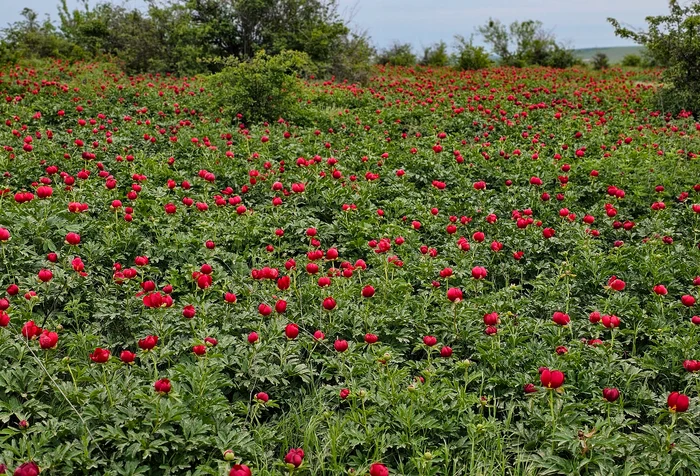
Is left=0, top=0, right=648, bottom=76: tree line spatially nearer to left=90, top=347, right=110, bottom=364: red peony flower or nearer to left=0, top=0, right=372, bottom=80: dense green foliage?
left=0, top=0, right=372, bottom=80: dense green foliage

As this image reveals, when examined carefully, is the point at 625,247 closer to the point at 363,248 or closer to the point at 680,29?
the point at 363,248

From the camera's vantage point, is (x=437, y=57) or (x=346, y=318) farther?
(x=437, y=57)

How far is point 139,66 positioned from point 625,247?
57.3 feet

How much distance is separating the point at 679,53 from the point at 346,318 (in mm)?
11425

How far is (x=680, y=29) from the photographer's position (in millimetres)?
11867

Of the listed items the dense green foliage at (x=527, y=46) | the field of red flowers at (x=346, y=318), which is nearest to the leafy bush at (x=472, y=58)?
the dense green foliage at (x=527, y=46)

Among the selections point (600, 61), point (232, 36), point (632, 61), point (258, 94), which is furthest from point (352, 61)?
point (632, 61)

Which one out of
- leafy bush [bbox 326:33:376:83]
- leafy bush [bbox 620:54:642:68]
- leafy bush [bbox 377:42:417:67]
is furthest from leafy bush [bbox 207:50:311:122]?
leafy bush [bbox 620:54:642:68]

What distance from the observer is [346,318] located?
140 inches

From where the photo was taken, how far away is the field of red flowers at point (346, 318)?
250 cm

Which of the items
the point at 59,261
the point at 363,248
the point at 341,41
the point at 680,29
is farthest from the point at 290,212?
the point at 341,41

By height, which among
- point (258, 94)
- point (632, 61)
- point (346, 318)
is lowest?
point (346, 318)

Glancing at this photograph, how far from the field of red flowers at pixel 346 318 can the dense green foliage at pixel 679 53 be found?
5051 mm

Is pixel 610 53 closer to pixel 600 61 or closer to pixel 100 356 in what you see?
pixel 600 61
